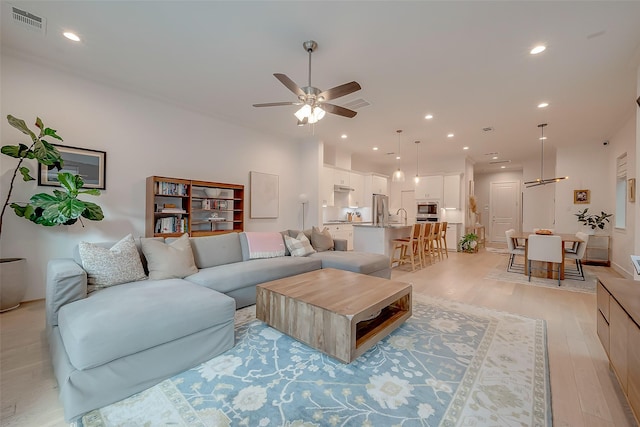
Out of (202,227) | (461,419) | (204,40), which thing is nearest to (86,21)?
(204,40)

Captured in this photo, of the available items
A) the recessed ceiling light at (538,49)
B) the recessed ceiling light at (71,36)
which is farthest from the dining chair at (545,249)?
the recessed ceiling light at (71,36)

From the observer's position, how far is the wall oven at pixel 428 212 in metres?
8.15

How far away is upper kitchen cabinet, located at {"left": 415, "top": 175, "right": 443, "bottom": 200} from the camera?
818cm

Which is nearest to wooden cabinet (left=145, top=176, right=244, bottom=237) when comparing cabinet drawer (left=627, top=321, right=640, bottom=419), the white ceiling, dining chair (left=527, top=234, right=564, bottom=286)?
the white ceiling

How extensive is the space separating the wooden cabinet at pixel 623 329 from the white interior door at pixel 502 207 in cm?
921

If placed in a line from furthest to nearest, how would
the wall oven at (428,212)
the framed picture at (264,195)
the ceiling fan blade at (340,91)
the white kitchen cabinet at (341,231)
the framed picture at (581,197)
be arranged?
the wall oven at (428,212) → the white kitchen cabinet at (341,231) → the framed picture at (581,197) → the framed picture at (264,195) → the ceiling fan blade at (340,91)

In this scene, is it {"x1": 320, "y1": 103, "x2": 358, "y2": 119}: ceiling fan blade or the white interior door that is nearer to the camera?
{"x1": 320, "y1": 103, "x2": 358, "y2": 119}: ceiling fan blade

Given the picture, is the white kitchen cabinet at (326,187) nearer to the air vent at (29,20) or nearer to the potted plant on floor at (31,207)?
the potted plant on floor at (31,207)

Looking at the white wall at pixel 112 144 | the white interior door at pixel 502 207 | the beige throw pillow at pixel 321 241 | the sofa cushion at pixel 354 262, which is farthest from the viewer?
the white interior door at pixel 502 207

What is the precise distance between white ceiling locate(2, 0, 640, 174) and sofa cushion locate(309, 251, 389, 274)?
2448mm

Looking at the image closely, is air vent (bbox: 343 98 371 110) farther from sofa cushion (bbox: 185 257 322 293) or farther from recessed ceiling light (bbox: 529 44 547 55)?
sofa cushion (bbox: 185 257 322 293)

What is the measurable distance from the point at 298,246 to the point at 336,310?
7.08 feet

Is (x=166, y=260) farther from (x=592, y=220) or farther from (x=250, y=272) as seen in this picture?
(x=592, y=220)

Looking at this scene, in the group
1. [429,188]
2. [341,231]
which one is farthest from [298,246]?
[429,188]
